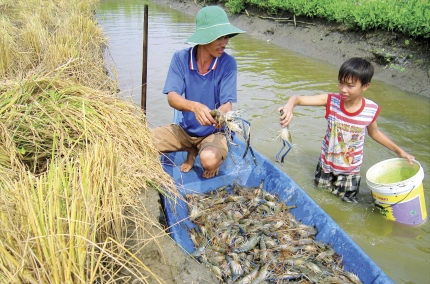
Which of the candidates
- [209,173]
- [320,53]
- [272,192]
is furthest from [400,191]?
[320,53]

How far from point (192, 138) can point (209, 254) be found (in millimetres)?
1766

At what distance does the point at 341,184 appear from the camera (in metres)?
4.43

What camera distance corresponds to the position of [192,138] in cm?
454

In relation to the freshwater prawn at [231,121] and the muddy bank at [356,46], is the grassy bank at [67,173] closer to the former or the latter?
the freshwater prawn at [231,121]

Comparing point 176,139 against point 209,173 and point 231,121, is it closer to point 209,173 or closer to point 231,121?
point 209,173

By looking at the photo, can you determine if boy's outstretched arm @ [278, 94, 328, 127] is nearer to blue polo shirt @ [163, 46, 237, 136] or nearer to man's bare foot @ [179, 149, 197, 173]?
blue polo shirt @ [163, 46, 237, 136]

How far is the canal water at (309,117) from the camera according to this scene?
384cm

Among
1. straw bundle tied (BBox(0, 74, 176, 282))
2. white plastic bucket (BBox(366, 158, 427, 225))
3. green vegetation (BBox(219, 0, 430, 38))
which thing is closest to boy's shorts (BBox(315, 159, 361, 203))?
white plastic bucket (BBox(366, 158, 427, 225))

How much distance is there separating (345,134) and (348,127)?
10 cm

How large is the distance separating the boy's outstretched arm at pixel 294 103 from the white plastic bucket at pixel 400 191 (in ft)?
3.50

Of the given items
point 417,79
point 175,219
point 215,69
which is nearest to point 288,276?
point 175,219

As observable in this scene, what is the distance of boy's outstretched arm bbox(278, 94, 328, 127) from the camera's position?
3488mm

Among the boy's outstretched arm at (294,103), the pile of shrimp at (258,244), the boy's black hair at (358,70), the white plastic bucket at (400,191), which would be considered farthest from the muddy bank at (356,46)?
the pile of shrimp at (258,244)

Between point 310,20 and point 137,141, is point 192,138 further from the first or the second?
point 310,20
